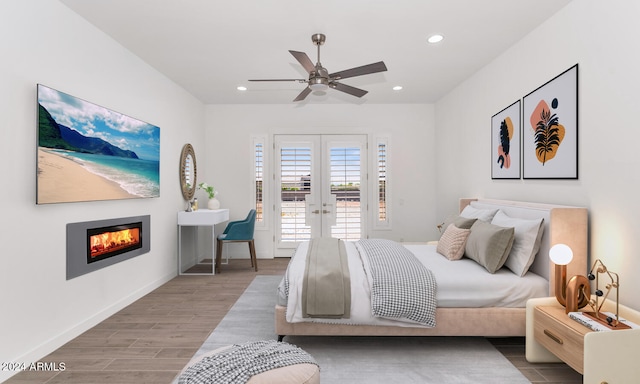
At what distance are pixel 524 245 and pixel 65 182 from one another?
3.76m

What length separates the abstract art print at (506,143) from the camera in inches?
130

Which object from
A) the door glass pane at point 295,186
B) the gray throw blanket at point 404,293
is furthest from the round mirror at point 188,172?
the gray throw blanket at point 404,293

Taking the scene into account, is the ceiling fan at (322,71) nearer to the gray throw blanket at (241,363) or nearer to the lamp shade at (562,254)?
the lamp shade at (562,254)

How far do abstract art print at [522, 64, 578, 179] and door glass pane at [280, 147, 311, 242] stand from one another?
3419 mm

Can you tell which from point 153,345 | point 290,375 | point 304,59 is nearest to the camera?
point 290,375

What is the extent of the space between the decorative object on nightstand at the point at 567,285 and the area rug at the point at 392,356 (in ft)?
1.93

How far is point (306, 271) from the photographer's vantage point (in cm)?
258

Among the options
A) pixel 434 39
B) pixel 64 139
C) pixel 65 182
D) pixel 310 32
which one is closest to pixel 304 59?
pixel 310 32

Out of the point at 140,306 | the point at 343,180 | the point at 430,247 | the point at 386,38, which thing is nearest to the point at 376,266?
the point at 430,247

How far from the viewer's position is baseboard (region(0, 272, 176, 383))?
7.45 feet

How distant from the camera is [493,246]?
2674 mm

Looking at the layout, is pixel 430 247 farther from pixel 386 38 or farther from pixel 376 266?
pixel 386 38

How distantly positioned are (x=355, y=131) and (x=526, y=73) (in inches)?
115

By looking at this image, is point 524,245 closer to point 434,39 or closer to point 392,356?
point 392,356
